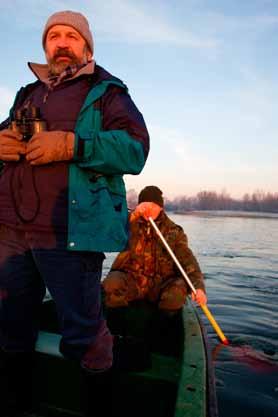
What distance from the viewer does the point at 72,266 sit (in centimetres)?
187

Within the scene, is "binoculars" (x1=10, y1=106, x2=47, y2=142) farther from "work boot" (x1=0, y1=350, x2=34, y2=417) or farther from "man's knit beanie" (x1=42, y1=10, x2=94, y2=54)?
"work boot" (x1=0, y1=350, x2=34, y2=417)

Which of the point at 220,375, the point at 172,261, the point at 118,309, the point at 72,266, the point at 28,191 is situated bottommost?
the point at 220,375

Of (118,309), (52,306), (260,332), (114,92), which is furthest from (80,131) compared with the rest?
(260,332)

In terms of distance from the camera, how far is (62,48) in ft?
6.84

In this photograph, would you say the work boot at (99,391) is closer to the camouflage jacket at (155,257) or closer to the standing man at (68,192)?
the standing man at (68,192)

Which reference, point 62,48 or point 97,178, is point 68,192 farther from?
point 62,48

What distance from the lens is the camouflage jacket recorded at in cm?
461

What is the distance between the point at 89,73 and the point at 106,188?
633mm

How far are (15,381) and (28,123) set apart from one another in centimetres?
147

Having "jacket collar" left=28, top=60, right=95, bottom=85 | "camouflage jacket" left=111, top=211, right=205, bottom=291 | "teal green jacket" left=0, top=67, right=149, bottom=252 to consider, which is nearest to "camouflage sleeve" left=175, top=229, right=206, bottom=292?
"camouflage jacket" left=111, top=211, right=205, bottom=291

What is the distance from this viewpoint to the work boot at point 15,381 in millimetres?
2141

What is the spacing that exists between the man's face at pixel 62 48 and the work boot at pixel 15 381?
165cm

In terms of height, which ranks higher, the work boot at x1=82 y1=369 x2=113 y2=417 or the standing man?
the standing man

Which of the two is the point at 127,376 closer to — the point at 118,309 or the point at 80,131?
the point at 80,131
